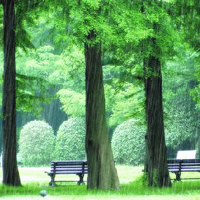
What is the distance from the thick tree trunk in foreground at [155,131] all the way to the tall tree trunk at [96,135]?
5.69 ft

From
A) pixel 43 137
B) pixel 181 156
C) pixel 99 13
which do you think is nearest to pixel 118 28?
pixel 99 13

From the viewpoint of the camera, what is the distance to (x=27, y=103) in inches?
755

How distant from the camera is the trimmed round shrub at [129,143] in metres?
33.2

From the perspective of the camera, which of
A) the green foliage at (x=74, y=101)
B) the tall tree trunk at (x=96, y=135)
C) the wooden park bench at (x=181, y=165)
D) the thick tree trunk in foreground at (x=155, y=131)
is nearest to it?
the tall tree trunk at (x=96, y=135)

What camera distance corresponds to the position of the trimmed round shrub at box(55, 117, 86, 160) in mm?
36344

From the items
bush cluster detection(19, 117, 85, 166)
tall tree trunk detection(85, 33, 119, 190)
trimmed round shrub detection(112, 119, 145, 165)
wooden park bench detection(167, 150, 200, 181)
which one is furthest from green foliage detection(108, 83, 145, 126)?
tall tree trunk detection(85, 33, 119, 190)

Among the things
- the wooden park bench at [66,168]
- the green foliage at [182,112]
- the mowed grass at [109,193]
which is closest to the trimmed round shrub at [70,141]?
the green foliage at [182,112]

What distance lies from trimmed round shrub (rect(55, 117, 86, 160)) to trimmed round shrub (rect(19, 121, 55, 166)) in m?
0.98

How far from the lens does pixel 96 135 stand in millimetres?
14781

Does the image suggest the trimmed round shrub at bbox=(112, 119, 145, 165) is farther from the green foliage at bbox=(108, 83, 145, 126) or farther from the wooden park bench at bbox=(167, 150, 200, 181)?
the wooden park bench at bbox=(167, 150, 200, 181)

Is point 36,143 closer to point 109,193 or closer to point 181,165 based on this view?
point 181,165

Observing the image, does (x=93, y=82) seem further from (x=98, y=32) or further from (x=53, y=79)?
(x=53, y=79)

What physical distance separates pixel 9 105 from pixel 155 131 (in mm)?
4672

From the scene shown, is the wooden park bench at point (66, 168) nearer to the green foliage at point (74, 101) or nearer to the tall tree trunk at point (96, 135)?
the tall tree trunk at point (96, 135)
